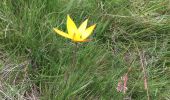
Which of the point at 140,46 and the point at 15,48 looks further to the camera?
the point at 140,46

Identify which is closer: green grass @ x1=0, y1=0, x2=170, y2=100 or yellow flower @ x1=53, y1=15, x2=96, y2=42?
yellow flower @ x1=53, y1=15, x2=96, y2=42

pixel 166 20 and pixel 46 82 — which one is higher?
pixel 166 20

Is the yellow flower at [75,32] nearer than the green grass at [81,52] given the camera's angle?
Yes

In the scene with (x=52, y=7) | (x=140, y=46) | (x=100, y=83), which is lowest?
(x=100, y=83)

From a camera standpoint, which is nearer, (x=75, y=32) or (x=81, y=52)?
(x=75, y=32)

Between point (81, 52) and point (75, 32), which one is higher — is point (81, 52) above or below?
below

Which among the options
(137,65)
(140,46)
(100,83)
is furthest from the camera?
(140,46)

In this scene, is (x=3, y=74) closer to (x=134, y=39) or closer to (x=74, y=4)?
(x=74, y=4)

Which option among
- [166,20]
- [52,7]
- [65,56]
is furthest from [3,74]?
[166,20]
